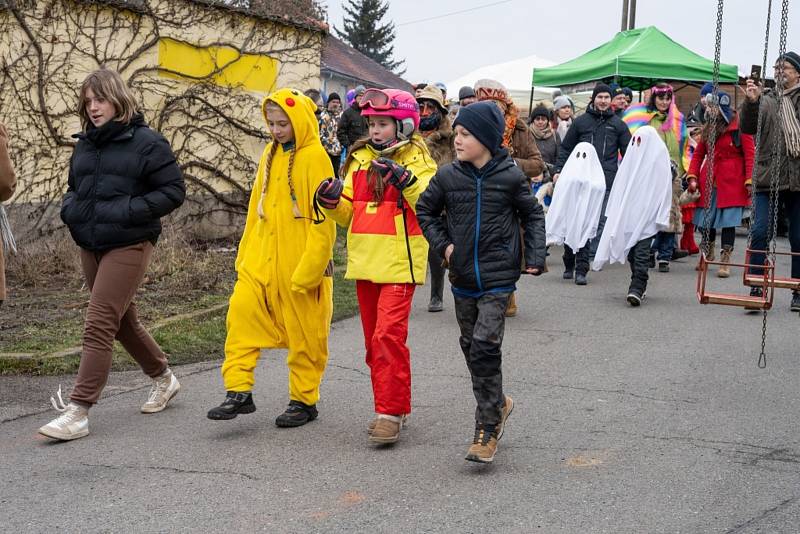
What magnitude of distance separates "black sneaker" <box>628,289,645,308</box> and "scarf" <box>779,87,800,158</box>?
230cm

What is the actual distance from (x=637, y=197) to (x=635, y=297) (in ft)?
5.08

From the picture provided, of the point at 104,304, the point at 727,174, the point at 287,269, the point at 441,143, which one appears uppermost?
the point at 441,143

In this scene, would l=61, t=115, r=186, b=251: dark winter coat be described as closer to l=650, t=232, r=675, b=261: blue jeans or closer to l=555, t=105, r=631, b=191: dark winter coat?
l=555, t=105, r=631, b=191: dark winter coat

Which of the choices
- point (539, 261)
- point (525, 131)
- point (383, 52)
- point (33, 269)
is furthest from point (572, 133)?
point (383, 52)

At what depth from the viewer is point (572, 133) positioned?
12.2 metres

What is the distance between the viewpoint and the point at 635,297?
9.98 metres

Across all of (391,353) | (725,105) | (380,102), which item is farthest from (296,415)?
(725,105)

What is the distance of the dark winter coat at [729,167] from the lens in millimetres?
11594

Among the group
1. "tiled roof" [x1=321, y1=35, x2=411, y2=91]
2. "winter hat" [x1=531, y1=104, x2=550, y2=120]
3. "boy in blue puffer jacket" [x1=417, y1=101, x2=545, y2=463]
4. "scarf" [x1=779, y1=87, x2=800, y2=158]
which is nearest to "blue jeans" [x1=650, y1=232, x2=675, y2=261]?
"winter hat" [x1=531, y1=104, x2=550, y2=120]

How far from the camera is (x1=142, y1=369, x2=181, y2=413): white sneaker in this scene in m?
6.14

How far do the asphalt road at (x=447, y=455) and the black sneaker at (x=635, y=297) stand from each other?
1.91 m

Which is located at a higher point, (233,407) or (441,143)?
(441,143)

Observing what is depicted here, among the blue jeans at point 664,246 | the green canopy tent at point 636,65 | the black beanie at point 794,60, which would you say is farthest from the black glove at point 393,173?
the green canopy tent at point 636,65

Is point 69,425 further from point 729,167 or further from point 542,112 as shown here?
point 542,112
